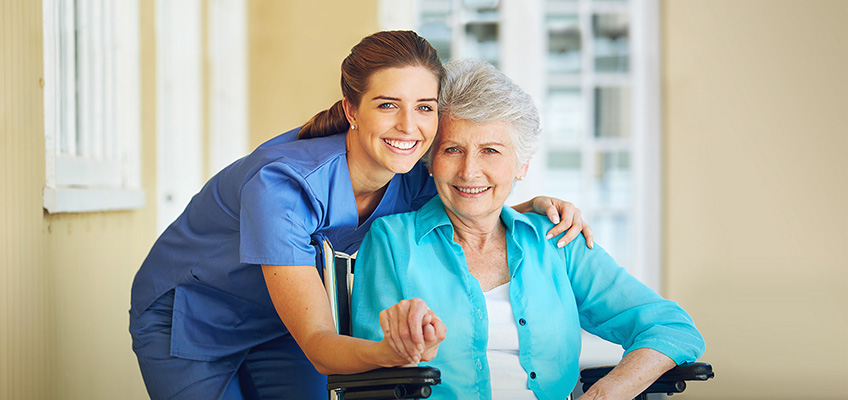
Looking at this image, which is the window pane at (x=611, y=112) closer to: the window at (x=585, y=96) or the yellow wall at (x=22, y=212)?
the window at (x=585, y=96)

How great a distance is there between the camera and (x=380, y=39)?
166 centimetres

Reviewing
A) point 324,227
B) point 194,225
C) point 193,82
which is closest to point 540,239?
point 324,227

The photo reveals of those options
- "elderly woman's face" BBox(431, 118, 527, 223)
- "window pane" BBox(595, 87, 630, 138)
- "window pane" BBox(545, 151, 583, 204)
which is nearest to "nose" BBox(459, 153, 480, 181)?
"elderly woman's face" BBox(431, 118, 527, 223)

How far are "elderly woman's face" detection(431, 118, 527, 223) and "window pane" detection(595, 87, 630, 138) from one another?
324cm

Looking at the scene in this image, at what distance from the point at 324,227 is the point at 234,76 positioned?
3326mm

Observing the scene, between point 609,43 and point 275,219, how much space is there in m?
3.97

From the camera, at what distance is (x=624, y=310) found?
5.90ft

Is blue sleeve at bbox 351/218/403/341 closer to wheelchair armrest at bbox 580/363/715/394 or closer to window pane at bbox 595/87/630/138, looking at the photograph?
wheelchair armrest at bbox 580/363/715/394

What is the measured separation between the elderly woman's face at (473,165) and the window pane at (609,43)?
3.34 metres

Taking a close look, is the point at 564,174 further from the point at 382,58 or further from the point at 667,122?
the point at 382,58

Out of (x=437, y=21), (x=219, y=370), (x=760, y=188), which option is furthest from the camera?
(x=437, y=21)

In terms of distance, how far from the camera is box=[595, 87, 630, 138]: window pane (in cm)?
484

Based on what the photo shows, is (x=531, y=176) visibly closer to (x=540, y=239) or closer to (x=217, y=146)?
(x=217, y=146)

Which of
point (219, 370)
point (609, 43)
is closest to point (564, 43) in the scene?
point (609, 43)
